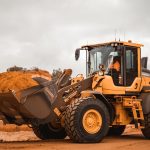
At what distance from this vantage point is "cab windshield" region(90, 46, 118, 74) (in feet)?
52.1

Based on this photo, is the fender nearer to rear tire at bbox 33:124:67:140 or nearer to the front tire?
the front tire

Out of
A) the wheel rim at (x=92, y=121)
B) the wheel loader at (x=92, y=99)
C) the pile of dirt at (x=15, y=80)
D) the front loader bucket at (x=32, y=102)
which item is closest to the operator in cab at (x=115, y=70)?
the wheel loader at (x=92, y=99)

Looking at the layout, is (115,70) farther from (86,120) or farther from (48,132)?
(48,132)

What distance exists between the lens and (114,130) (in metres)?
18.4

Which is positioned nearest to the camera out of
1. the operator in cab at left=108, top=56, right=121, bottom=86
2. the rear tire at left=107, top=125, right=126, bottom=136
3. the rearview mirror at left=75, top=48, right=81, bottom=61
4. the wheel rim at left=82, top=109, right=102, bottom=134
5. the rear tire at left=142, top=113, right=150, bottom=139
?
the wheel rim at left=82, top=109, right=102, bottom=134

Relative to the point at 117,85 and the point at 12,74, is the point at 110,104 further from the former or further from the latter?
the point at 12,74

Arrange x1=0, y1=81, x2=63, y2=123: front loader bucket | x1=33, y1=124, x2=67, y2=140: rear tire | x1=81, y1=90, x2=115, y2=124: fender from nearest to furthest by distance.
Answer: x1=0, y1=81, x2=63, y2=123: front loader bucket, x1=81, y1=90, x2=115, y2=124: fender, x1=33, y1=124, x2=67, y2=140: rear tire

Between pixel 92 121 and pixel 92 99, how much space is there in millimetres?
660

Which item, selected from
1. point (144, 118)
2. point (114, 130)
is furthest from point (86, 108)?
point (114, 130)

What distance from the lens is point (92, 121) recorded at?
A: 14219mm

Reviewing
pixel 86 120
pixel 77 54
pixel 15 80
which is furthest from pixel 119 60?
pixel 15 80

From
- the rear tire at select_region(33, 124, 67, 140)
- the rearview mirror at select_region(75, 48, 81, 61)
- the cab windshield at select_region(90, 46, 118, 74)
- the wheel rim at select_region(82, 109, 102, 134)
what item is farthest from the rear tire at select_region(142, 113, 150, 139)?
the rearview mirror at select_region(75, 48, 81, 61)

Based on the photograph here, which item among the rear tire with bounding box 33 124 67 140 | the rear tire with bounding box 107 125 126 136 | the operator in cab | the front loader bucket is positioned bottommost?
the rear tire with bounding box 107 125 126 136

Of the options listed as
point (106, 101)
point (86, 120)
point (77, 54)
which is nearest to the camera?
point (86, 120)
